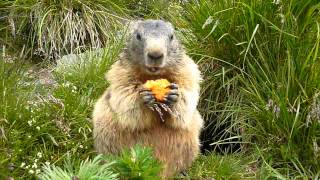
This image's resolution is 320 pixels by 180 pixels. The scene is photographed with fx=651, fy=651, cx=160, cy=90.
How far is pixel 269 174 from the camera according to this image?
4.85 m

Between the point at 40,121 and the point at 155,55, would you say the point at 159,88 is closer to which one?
the point at 155,55

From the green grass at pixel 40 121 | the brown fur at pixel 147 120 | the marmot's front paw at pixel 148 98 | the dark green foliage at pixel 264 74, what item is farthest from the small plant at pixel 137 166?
the dark green foliage at pixel 264 74

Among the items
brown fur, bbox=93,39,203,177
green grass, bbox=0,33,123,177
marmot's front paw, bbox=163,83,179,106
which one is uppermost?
marmot's front paw, bbox=163,83,179,106

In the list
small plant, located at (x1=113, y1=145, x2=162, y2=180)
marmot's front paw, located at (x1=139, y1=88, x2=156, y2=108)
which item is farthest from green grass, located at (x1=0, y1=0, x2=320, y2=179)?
small plant, located at (x1=113, y1=145, x2=162, y2=180)

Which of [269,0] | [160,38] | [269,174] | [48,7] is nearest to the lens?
[160,38]

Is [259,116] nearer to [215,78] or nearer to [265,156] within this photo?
[265,156]

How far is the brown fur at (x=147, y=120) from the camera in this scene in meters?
4.50

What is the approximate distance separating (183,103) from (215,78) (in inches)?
57.2

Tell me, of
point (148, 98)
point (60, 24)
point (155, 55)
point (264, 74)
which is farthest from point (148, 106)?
point (60, 24)

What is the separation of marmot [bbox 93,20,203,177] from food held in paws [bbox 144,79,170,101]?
3 centimetres

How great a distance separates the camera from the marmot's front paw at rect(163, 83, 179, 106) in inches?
171

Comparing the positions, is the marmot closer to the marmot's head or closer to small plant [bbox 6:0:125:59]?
the marmot's head

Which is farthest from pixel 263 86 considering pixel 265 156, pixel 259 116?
pixel 265 156

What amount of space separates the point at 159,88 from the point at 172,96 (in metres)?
0.10
